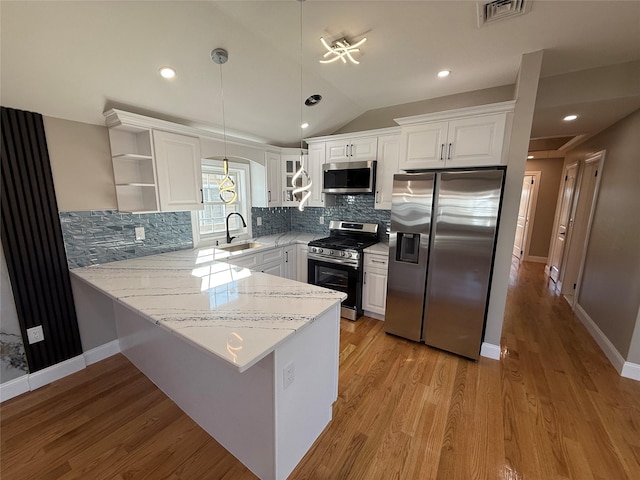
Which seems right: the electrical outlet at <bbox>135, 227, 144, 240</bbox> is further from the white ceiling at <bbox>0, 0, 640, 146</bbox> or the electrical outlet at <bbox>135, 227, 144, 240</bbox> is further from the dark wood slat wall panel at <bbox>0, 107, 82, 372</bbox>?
the white ceiling at <bbox>0, 0, 640, 146</bbox>

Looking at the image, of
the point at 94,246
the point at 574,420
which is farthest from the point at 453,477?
the point at 94,246

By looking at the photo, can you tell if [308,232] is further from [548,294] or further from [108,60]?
[548,294]

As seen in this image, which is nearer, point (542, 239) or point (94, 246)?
point (94, 246)

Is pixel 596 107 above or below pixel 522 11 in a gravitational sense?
below

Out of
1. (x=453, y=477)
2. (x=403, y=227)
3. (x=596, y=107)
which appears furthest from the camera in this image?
(x=403, y=227)

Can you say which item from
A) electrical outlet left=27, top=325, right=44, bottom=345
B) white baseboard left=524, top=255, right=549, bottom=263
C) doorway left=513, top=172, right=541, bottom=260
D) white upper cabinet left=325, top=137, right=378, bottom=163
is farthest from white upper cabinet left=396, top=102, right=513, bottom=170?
white baseboard left=524, top=255, right=549, bottom=263

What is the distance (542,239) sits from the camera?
5879 mm

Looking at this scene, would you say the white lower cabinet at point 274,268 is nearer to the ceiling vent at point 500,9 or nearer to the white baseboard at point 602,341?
the ceiling vent at point 500,9

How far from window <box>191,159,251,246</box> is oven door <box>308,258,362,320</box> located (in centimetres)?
117

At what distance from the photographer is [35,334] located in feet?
6.86

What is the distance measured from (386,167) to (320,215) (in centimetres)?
137

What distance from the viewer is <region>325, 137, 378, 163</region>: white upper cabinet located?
322 centimetres

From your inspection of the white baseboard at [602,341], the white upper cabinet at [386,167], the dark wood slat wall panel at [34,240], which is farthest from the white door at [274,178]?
the white baseboard at [602,341]

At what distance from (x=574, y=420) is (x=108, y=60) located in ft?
13.4
